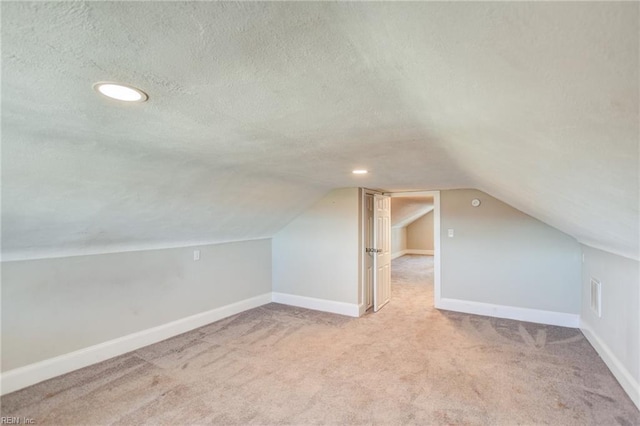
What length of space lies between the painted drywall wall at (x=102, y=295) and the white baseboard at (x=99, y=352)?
0.16ft

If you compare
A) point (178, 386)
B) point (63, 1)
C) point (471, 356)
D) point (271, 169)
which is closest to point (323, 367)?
point (178, 386)

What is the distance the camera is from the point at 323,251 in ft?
14.9

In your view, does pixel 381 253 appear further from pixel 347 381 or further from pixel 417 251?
pixel 417 251

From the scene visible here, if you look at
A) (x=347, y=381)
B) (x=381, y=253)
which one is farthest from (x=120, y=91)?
(x=381, y=253)

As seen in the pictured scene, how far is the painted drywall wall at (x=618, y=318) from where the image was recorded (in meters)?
2.29

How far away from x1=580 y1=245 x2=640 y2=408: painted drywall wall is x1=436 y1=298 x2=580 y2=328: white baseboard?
0.43 m

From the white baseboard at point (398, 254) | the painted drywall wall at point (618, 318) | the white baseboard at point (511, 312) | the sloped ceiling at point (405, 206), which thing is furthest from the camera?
the white baseboard at point (398, 254)

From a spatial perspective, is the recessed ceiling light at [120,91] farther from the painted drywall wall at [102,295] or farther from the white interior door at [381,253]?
the white interior door at [381,253]

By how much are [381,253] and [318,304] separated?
121 centimetres

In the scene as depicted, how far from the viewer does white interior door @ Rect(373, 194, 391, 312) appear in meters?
4.54

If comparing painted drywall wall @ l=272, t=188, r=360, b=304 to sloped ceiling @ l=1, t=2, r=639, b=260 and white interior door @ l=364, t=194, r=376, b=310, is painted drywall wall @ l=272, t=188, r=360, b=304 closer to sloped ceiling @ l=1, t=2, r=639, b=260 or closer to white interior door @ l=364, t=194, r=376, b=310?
white interior door @ l=364, t=194, r=376, b=310

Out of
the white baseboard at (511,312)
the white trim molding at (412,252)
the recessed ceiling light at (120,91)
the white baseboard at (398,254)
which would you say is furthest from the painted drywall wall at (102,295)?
the white trim molding at (412,252)

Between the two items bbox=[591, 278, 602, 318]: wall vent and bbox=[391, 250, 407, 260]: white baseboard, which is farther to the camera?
bbox=[391, 250, 407, 260]: white baseboard

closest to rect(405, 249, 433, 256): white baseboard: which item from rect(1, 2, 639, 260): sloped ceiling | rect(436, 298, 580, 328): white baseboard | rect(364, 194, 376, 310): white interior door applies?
rect(436, 298, 580, 328): white baseboard
